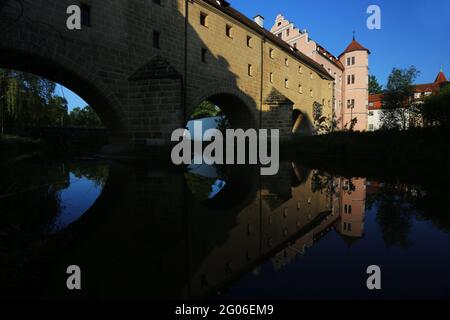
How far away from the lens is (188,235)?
2.58 meters

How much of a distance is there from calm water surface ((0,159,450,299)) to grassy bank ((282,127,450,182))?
253 inches

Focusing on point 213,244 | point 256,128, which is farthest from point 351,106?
point 213,244

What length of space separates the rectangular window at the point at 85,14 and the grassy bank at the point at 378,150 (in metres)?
10.9

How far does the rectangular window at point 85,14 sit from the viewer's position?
9.55 m

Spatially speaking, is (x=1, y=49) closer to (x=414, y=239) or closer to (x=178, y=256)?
(x=178, y=256)

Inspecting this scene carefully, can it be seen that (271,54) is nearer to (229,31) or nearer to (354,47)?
(229,31)

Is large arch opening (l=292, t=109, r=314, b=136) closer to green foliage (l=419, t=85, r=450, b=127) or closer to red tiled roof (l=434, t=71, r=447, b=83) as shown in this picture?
green foliage (l=419, t=85, r=450, b=127)

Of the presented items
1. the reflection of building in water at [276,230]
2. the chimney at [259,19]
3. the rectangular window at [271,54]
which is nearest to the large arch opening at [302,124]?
the rectangular window at [271,54]

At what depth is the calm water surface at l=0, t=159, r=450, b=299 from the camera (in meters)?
1.64

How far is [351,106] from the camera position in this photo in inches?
1577

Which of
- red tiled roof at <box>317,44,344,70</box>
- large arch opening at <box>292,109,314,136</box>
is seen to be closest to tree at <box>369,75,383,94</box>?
red tiled roof at <box>317,44,344,70</box>

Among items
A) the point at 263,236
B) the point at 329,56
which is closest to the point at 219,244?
the point at 263,236

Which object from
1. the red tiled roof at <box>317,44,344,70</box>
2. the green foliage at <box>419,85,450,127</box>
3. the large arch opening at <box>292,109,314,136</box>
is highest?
the red tiled roof at <box>317,44,344,70</box>

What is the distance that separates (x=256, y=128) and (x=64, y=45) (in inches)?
525
